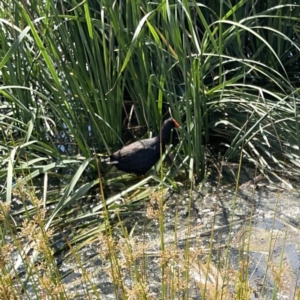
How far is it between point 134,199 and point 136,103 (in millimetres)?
819

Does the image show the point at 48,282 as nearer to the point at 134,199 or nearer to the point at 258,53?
the point at 134,199

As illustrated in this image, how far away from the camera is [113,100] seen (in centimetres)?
387

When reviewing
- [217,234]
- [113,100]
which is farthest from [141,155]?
[217,234]

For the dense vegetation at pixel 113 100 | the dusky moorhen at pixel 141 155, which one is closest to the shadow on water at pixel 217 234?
the dense vegetation at pixel 113 100

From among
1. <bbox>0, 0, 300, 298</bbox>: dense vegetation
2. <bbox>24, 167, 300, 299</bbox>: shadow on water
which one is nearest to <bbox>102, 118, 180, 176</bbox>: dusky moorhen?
<bbox>0, 0, 300, 298</bbox>: dense vegetation

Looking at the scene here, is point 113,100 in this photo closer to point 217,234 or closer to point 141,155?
point 141,155

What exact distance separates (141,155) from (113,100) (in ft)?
1.22

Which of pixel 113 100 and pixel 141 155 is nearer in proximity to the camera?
pixel 141 155

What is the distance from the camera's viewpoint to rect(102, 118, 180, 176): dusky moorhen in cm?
367

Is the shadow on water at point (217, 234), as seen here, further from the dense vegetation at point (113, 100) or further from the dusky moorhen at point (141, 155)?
the dusky moorhen at point (141, 155)

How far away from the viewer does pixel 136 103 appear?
161 inches

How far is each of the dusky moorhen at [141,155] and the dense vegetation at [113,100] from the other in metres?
0.09

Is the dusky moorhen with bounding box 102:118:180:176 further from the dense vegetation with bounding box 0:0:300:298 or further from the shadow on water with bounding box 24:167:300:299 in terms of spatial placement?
the shadow on water with bounding box 24:167:300:299

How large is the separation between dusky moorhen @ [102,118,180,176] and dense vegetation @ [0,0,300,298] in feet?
0.28
